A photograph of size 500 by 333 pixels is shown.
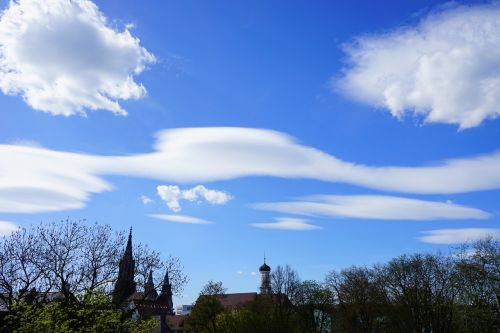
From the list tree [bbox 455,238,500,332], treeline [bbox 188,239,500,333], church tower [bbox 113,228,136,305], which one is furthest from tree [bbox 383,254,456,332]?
church tower [bbox 113,228,136,305]

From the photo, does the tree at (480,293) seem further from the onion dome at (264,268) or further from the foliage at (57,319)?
the onion dome at (264,268)

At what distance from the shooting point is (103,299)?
20.3m

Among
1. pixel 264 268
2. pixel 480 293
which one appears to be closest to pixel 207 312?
pixel 480 293

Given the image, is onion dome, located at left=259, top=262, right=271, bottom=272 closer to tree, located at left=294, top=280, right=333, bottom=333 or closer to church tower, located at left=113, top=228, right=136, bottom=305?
tree, located at left=294, top=280, right=333, bottom=333

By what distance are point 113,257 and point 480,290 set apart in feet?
94.3

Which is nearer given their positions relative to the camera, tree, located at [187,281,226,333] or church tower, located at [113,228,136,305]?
church tower, located at [113,228,136,305]

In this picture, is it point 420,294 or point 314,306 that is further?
point 314,306

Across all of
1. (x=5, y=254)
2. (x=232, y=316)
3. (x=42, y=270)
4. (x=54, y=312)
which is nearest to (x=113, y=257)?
(x=42, y=270)

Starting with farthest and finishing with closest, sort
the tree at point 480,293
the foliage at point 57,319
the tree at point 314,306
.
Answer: the tree at point 314,306 → the tree at point 480,293 → the foliage at point 57,319

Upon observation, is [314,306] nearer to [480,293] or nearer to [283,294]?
[283,294]

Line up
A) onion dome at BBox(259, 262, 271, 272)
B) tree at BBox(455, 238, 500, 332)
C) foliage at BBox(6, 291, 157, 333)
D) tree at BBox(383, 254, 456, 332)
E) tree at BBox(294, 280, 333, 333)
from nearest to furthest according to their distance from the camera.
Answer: foliage at BBox(6, 291, 157, 333), tree at BBox(455, 238, 500, 332), tree at BBox(383, 254, 456, 332), tree at BBox(294, 280, 333, 333), onion dome at BBox(259, 262, 271, 272)

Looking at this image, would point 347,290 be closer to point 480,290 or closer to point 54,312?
point 480,290

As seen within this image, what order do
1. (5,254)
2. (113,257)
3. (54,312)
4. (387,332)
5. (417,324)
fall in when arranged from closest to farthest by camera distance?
(54,312)
(5,254)
(113,257)
(417,324)
(387,332)

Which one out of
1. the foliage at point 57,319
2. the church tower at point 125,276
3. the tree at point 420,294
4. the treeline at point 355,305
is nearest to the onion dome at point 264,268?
the treeline at point 355,305
